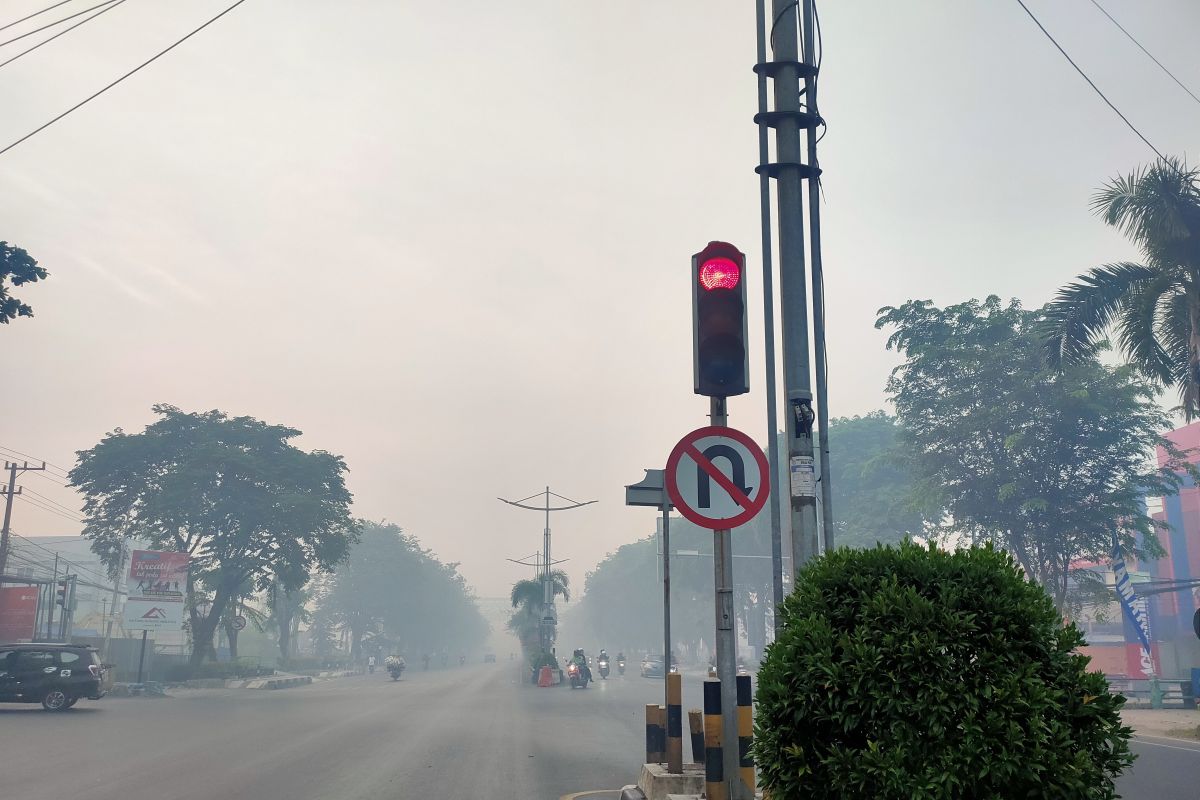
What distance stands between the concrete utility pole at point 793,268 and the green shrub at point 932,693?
7.01ft

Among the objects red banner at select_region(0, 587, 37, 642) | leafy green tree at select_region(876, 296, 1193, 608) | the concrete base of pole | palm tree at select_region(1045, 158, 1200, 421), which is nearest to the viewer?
the concrete base of pole

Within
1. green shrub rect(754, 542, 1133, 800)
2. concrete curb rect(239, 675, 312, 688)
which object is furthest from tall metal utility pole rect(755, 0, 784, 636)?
concrete curb rect(239, 675, 312, 688)

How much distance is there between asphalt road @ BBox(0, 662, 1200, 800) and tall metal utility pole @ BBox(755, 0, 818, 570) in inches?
218

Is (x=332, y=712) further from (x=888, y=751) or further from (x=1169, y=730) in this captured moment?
(x=888, y=751)

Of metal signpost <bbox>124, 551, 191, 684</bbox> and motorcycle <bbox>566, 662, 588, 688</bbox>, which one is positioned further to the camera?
metal signpost <bbox>124, 551, 191, 684</bbox>

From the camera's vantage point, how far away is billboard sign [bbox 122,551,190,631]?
1809 inches

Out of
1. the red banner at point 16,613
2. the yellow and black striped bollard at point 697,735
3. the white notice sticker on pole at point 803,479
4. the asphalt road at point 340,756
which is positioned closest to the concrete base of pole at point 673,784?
the yellow and black striped bollard at point 697,735

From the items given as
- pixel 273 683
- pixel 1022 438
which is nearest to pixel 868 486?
pixel 1022 438

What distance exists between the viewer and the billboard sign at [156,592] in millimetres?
45938

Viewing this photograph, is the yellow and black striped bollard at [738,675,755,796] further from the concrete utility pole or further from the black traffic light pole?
the concrete utility pole

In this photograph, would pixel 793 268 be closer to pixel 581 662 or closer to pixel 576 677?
pixel 576 677

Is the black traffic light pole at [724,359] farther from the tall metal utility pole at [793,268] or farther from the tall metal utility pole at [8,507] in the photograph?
the tall metal utility pole at [8,507]

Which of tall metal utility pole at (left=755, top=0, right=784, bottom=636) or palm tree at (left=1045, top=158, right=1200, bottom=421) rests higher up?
palm tree at (left=1045, top=158, right=1200, bottom=421)

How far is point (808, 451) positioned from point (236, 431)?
2176 inches
